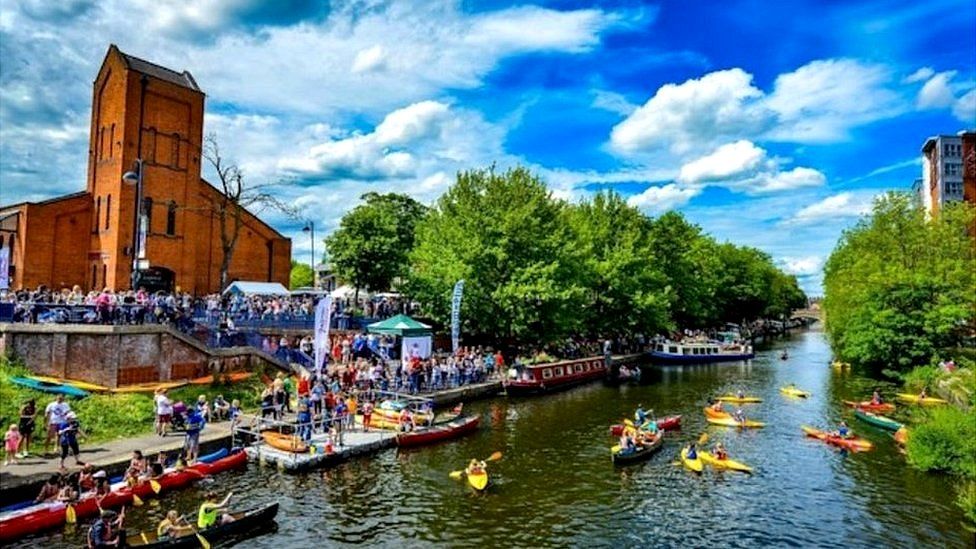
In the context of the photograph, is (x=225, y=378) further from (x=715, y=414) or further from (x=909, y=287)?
(x=909, y=287)

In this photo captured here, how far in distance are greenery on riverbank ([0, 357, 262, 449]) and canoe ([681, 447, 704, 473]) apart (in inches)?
820

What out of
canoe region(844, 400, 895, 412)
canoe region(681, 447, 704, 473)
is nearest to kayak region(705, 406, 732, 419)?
canoe region(844, 400, 895, 412)

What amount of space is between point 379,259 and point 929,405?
1737 inches

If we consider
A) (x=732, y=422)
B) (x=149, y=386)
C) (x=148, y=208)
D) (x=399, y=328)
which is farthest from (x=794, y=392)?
(x=148, y=208)

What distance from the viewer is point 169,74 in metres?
50.4

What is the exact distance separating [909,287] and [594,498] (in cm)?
3831

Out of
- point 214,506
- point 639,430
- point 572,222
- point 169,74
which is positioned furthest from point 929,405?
point 169,74

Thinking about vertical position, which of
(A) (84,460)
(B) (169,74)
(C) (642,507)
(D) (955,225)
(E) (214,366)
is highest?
(B) (169,74)

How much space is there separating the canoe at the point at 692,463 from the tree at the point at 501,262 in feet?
71.6

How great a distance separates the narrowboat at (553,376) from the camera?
42.1 meters

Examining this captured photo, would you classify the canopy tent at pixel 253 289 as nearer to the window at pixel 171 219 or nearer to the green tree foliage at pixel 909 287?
the window at pixel 171 219

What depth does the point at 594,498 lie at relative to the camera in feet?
71.7

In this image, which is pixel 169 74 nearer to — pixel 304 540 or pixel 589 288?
pixel 589 288

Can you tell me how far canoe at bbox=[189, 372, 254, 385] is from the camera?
3060cm
